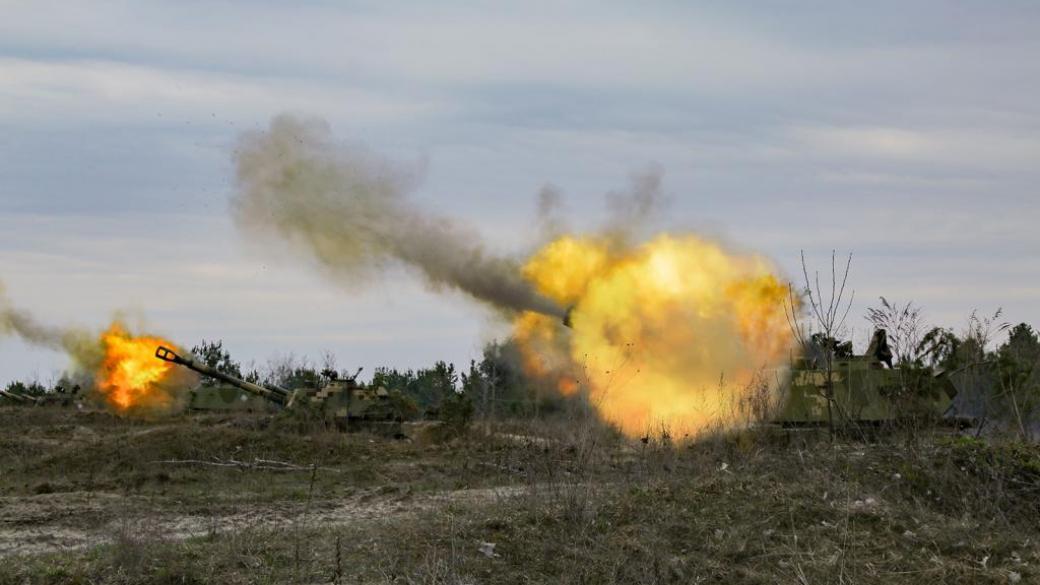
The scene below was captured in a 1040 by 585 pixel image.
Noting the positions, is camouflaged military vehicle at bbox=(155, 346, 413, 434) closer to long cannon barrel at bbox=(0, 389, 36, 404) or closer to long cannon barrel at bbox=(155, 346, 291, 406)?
long cannon barrel at bbox=(155, 346, 291, 406)

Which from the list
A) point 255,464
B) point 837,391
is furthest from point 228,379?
point 837,391

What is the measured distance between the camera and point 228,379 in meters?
39.2

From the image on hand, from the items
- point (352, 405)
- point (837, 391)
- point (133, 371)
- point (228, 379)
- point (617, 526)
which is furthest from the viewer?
point (133, 371)

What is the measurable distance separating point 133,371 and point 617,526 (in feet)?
110

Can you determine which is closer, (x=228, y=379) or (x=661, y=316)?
(x=661, y=316)

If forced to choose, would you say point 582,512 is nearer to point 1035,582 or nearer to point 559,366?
point 1035,582

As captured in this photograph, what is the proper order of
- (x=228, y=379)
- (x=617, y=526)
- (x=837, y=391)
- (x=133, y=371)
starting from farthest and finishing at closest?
(x=133, y=371) → (x=228, y=379) → (x=837, y=391) → (x=617, y=526)

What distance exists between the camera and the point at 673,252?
28.4 meters

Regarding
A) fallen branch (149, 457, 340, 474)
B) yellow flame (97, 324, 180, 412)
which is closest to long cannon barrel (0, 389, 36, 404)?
yellow flame (97, 324, 180, 412)

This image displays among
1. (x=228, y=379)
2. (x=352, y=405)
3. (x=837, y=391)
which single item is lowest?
(x=352, y=405)

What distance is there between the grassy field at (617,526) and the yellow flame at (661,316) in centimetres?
657

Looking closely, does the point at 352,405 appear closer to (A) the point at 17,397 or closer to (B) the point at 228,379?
(B) the point at 228,379

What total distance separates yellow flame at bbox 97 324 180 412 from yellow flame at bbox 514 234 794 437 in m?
19.6

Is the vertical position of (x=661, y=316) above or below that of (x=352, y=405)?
above
